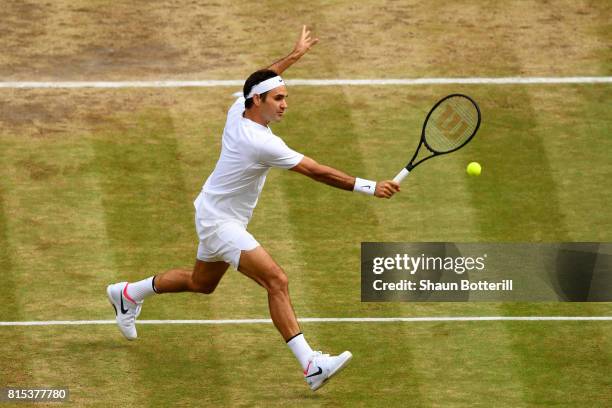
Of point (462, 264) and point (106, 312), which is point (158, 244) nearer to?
point (106, 312)

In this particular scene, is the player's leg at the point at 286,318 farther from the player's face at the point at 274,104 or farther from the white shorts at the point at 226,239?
the player's face at the point at 274,104

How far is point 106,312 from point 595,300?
175 inches

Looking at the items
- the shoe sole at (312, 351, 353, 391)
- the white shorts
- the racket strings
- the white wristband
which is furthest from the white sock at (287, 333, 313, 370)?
the racket strings

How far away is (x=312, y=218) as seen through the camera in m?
15.5

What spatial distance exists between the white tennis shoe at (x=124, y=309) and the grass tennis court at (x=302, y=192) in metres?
0.19

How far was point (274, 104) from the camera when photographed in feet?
39.7

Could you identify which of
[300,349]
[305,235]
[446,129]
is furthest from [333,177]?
[305,235]

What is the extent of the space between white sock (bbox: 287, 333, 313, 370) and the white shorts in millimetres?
776

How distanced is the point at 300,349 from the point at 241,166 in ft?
4.96

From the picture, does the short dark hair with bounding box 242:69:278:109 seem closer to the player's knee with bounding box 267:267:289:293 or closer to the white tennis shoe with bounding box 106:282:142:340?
the player's knee with bounding box 267:267:289:293

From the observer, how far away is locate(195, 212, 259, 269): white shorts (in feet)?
39.6

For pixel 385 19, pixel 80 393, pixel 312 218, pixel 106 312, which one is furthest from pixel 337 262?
pixel 385 19

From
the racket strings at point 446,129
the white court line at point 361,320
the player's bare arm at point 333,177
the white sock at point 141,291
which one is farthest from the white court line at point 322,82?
the player's bare arm at point 333,177

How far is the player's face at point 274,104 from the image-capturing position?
39.7ft
